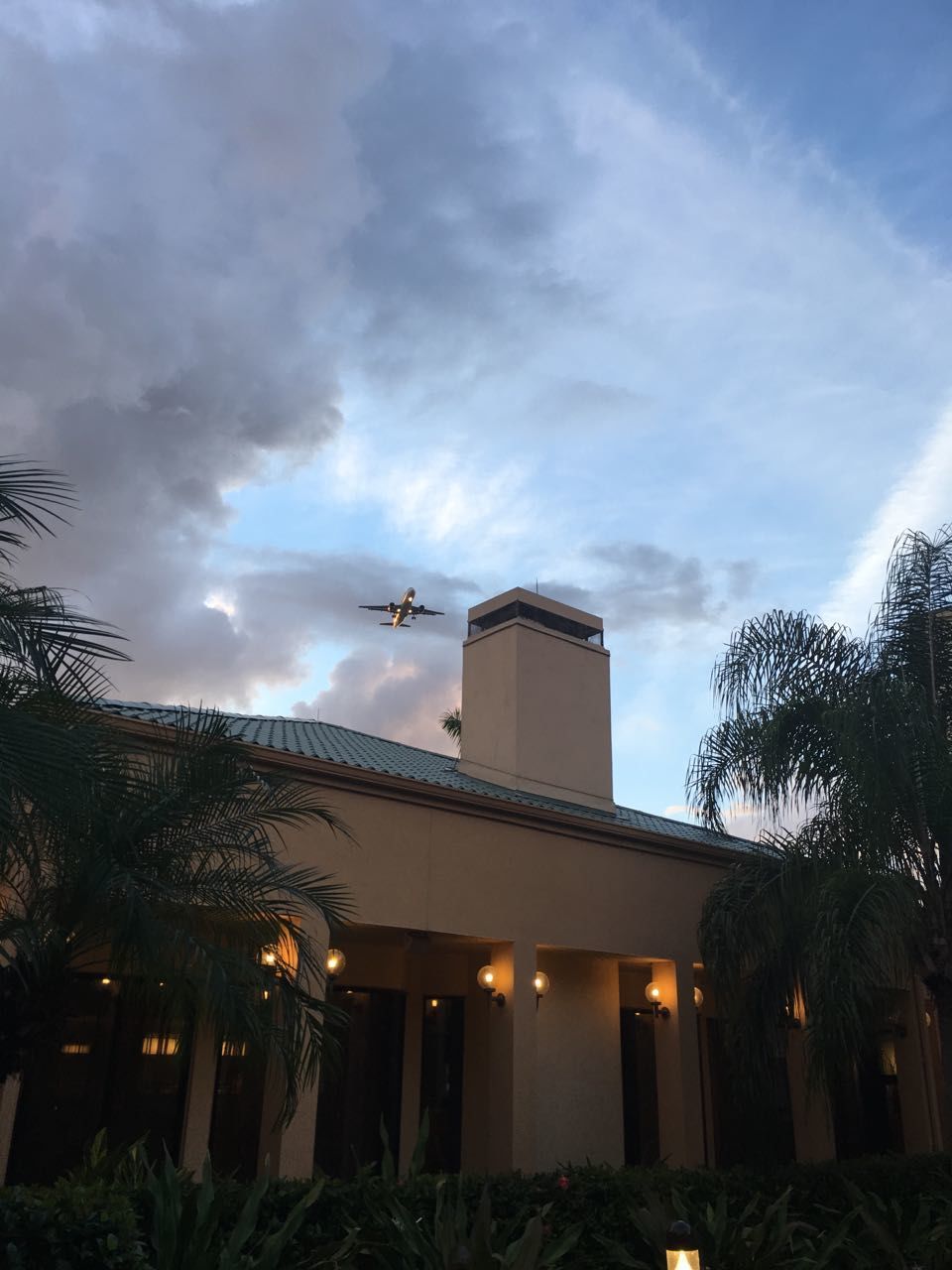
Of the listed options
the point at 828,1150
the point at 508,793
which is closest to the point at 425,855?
the point at 508,793

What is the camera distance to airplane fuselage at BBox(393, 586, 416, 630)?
2936cm

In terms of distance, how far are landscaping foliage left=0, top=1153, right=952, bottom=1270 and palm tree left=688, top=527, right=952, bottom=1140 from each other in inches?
72.7

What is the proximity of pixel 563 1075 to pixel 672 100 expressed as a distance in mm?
13139

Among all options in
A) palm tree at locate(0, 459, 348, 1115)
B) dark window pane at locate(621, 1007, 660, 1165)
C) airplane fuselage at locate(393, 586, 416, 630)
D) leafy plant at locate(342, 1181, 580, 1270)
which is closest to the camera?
palm tree at locate(0, 459, 348, 1115)

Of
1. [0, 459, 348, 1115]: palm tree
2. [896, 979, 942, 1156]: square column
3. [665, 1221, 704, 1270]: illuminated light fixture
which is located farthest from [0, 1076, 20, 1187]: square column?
[896, 979, 942, 1156]: square column

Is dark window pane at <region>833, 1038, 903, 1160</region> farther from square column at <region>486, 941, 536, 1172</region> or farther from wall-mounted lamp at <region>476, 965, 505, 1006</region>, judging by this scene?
wall-mounted lamp at <region>476, 965, 505, 1006</region>

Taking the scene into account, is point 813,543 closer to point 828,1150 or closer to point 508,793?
point 508,793

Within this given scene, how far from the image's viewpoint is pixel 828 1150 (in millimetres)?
15016

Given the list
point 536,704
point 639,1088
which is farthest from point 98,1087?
point 536,704

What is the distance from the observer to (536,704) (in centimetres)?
1780

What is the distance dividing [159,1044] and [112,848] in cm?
583

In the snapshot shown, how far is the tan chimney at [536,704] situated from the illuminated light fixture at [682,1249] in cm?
1171

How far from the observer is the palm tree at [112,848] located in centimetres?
607

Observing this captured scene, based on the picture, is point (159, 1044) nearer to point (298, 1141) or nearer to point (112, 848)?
point (298, 1141)
